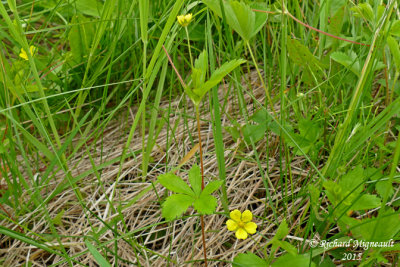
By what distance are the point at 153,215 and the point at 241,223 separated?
1.03ft

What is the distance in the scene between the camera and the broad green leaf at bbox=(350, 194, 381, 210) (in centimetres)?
84

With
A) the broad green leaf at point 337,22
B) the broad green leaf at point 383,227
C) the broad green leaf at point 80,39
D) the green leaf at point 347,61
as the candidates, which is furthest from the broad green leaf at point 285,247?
the broad green leaf at point 80,39

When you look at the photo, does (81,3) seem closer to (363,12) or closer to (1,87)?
(1,87)

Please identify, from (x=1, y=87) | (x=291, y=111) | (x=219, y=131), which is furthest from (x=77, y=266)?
(x=291, y=111)

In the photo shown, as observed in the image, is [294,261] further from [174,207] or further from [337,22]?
[337,22]

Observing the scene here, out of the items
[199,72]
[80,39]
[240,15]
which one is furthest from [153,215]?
[80,39]

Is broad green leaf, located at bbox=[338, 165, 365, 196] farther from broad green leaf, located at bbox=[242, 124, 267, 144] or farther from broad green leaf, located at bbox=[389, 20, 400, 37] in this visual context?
broad green leaf, located at bbox=[389, 20, 400, 37]

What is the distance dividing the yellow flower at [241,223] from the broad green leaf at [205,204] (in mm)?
51

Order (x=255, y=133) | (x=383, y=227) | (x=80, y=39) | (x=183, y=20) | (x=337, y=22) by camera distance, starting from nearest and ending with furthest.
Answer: (x=383, y=227)
(x=183, y=20)
(x=255, y=133)
(x=337, y=22)
(x=80, y=39)

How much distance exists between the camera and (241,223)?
90cm

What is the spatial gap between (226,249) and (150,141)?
1.18ft

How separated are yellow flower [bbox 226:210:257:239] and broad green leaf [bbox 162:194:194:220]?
0.10 metres

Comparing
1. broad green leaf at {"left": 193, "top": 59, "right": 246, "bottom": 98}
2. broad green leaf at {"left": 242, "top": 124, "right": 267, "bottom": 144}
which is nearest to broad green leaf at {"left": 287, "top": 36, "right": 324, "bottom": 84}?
broad green leaf at {"left": 242, "top": 124, "right": 267, "bottom": 144}

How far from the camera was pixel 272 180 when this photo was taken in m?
1.17
